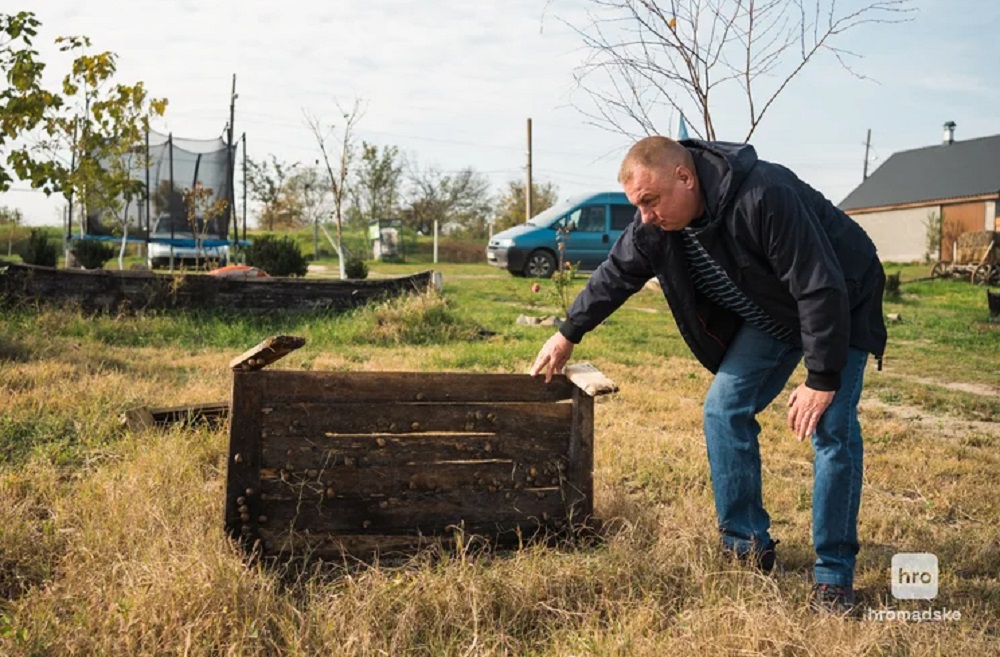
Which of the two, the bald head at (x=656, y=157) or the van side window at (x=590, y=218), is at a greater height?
the van side window at (x=590, y=218)

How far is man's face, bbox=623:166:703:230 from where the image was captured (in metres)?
2.97

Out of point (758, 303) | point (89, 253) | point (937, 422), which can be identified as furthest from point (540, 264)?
point (758, 303)

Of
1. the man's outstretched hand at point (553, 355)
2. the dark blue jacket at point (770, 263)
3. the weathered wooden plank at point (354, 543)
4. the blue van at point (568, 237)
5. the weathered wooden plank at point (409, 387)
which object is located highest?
the blue van at point (568, 237)

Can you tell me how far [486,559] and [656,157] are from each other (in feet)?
5.13

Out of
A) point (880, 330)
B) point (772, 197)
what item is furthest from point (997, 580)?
point (772, 197)

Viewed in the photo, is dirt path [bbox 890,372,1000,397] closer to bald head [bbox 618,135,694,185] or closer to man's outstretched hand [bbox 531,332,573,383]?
man's outstretched hand [bbox 531,332,573,383]

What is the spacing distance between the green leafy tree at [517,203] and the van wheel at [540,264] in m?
23.4

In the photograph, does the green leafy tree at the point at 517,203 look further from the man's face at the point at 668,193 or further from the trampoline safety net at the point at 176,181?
the man's face at the point at 668,193

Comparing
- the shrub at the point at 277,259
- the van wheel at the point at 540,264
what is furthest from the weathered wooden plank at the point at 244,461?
the van wheel at the point at 540,264

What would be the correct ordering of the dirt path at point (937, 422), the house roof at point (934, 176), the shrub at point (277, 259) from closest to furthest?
the dirt path at point (937, 422)
the shrub at point (277, 259)
the house roof at point (934, 176)

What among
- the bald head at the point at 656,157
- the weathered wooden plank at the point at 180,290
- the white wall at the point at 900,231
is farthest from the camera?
the white wall at the point at 900,231

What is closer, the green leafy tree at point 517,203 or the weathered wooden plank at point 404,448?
the weathered wooden plank at point 404,448
